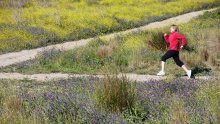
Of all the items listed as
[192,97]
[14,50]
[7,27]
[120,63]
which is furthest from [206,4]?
[192,97]

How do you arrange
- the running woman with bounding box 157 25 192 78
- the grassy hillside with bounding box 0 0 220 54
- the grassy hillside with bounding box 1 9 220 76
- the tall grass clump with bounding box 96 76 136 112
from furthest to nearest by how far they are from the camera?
the grassy hillside with bounding box 0 0 220 54 → the grassy hillside with bounding box 1 9 220 76 → the running woman with bounding box 157 25 192 78 → the tall grass clump with bounding box 96 76 136 112

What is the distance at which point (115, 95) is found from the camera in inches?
255

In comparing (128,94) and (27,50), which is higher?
(128,94)

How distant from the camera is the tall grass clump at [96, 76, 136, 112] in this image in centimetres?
644

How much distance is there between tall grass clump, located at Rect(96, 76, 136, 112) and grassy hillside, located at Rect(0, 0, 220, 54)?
1817cm

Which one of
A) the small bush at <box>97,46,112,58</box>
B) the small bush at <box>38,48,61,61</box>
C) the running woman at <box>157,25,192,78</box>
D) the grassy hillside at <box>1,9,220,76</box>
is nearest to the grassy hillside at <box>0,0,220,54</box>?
the small bush at <box>38,48,61,61</box>

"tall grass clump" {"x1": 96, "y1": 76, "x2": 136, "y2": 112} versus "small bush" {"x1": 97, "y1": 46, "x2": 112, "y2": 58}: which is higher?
"tall grass clump" {"x1": 96, "y1": 76, "x2": 136, "y2": 112}

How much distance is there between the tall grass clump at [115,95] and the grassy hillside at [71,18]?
18171mm

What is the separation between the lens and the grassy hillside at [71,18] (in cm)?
2773

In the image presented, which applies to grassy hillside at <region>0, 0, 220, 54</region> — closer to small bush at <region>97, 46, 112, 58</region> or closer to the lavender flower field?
small bush at <region>97, 46, 112, 58</region>

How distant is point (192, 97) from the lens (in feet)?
23.4

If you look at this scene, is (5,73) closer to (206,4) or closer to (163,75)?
(163,75)

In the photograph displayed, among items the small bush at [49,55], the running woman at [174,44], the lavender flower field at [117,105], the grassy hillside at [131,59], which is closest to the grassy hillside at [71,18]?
the small bush at [49,55]

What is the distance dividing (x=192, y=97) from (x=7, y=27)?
2400cm
